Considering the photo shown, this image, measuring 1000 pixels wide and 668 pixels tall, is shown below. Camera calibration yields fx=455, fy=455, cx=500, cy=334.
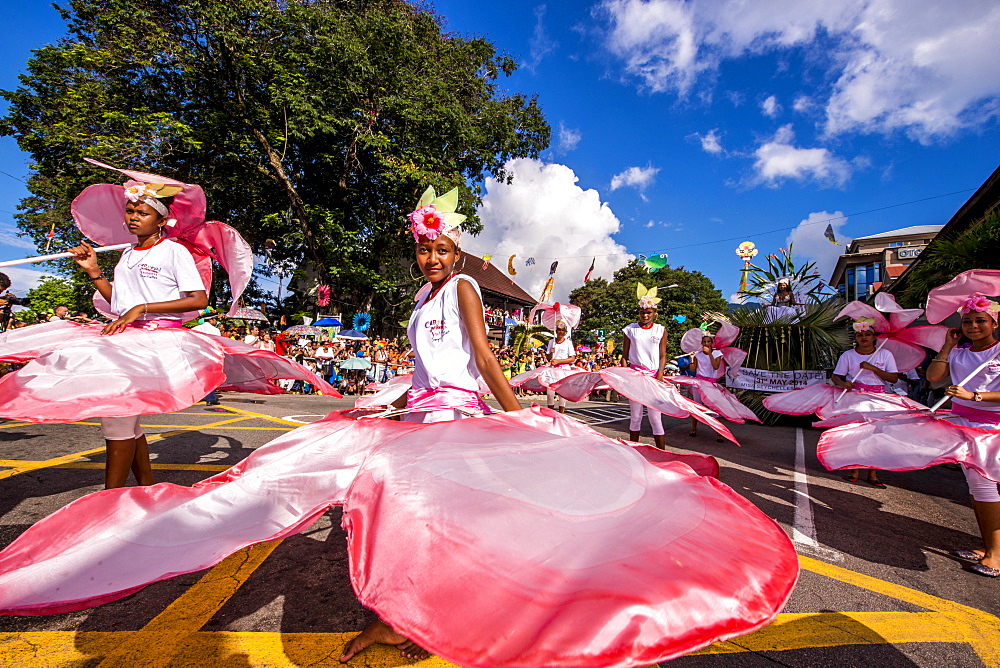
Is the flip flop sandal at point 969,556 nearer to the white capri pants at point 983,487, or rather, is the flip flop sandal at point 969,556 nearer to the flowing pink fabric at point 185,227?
the white capri pants at point 983,487

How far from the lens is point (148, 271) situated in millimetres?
2932

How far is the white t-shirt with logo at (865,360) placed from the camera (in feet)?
17.4

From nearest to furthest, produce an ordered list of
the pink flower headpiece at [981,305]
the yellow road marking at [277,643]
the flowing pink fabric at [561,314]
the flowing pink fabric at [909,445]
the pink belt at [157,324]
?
the yellow road marking at [277,643]
the pink belt at [157,324]
the flowing pink fabric at [909,445]
the pink flower headpiece at [981,305]
the flowing pink fabric at [561,314]

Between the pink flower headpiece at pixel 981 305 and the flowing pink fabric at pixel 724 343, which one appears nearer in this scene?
the pink flower headpiece at pixel 981 305

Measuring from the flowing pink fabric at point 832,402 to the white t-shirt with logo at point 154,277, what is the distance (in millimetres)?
5903

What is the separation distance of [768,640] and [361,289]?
20389 millimetres

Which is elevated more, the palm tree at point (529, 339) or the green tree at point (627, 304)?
the green tree at point (627, 304)

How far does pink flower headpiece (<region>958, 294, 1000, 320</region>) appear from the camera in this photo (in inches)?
136

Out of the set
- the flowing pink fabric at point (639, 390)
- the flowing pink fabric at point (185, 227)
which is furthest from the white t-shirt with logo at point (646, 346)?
the flowing pink fabric at point (185, 227)

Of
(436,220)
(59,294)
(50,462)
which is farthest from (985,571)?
(59,294)

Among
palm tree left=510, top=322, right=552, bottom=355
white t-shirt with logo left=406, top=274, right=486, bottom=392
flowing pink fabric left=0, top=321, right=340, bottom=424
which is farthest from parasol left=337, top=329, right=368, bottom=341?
white t-shirt with logo left=406, top=274, right=486, bottom=392

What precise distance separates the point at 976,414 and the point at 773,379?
7092mm

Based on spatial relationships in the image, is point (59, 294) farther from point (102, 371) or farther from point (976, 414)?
point (976, 414)

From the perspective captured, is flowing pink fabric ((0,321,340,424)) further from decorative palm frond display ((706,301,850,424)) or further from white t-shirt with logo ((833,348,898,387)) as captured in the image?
decorative palm frond display ((706,301,850,424))
